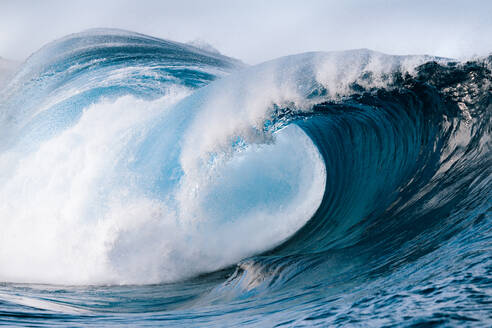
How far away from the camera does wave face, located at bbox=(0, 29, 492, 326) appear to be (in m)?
3.45

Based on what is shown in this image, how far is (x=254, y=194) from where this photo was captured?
6965 millimetres

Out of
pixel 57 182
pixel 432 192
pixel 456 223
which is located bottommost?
pixel 456 223

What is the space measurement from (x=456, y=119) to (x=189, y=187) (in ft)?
12.0

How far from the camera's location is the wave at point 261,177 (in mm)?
4855

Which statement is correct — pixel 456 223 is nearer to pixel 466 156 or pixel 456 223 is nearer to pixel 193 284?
pixel 466 156

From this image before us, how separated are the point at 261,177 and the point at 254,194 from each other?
44 cm

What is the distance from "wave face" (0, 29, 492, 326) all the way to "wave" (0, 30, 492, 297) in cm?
2

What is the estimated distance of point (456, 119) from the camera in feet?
18.3

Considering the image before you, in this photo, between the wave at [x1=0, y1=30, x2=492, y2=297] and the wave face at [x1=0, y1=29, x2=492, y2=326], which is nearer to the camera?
the wave face at [x1=0, y1=29, x2=492, y2=326]

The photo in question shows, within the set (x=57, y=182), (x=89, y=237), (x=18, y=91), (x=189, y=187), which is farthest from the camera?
(x=18, y=91)

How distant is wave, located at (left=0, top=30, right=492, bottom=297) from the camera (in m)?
4.86

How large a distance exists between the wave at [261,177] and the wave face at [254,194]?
2cm

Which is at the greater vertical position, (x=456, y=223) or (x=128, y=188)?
(x=128, y=188)

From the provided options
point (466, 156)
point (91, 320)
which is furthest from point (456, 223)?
point (91, 320)
